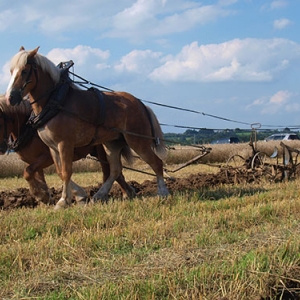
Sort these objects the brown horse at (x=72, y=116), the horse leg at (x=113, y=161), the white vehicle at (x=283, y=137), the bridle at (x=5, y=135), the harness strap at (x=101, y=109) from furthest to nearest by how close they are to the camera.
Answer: the white vehicle at (x=283, y=137), the horse leg at (x=113, y=161), the bridle at (x=5, y=135), the harness strap at (x=101, y=109), the brown horse at (x=72, y=116)

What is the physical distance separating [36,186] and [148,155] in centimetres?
182

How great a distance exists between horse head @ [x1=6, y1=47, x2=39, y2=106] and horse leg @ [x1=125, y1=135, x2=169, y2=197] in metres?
1.81

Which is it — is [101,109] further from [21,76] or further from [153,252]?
[153,252]

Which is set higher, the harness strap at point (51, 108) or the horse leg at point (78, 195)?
the harness strap at point (51, 108)

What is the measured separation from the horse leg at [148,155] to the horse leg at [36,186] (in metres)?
1.50

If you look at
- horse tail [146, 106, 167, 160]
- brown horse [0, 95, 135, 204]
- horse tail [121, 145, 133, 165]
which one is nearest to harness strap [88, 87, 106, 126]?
brown horse [0, 95, 135, 204]

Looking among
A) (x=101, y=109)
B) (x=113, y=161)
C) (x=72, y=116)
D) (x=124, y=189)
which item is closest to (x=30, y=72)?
(x=72, y=116)

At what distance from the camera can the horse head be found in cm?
628

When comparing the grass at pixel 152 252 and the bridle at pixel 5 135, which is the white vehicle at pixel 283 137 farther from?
the grass at pixel 152 252

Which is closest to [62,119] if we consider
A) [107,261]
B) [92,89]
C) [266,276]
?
[92,89]

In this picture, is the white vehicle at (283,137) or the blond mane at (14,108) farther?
the white vehicle at (283,137)

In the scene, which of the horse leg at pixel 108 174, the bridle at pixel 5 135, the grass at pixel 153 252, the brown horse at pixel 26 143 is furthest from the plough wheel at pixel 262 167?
the bridle at pixel 5 135

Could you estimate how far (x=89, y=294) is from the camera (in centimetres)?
329

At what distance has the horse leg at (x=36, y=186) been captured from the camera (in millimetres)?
7254
